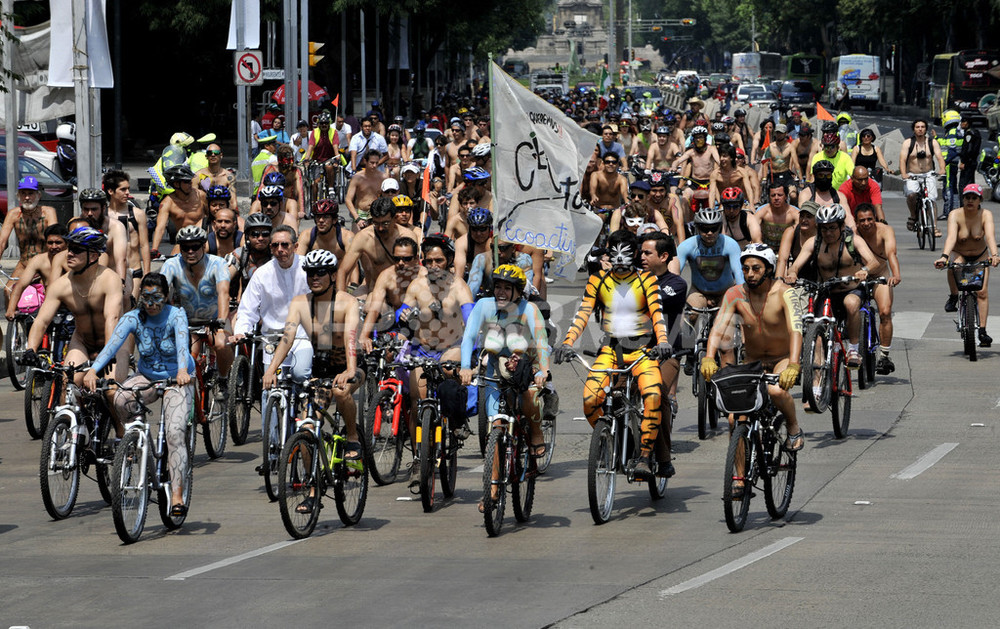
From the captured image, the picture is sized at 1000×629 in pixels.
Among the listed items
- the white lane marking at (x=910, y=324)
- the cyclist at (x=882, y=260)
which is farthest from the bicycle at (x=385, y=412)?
the white lane marking at (x=910, y=324)

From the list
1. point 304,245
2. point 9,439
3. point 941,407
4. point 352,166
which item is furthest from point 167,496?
point 352,166

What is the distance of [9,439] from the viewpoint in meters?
13.4

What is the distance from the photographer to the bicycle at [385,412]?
36.6ft

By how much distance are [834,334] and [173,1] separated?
116 ft

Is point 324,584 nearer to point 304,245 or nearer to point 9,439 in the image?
point 9,439

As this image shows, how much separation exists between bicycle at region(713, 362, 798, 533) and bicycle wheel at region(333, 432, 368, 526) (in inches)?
88.0

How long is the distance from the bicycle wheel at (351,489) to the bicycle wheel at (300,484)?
0.53 feet

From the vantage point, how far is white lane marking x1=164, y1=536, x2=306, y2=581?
8898 mm

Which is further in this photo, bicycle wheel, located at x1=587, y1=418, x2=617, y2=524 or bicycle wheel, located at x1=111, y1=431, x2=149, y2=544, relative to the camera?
bicycle wheel, located at x1=587, y1=418, x2=617, y2=524

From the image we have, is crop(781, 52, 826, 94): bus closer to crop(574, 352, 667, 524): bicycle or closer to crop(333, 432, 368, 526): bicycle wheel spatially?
crop(574, 352, 667, 524): bicycle

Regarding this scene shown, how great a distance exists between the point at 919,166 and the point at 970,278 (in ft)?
35.7

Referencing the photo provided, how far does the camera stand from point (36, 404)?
1338 centimetres

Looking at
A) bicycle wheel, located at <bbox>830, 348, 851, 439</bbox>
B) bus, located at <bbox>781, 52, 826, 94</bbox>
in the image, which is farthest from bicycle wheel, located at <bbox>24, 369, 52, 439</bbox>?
bus, located at <bbox>781, 52, 826, 94</bbox>

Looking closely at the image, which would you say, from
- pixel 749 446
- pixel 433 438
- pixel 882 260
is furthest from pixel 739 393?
pixel 882 260
